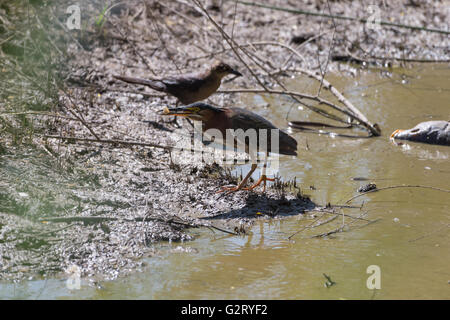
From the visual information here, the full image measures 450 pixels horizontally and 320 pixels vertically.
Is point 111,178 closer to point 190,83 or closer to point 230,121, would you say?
point 230,121

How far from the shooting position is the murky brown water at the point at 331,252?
12.3ft

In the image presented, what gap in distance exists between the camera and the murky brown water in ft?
12.3

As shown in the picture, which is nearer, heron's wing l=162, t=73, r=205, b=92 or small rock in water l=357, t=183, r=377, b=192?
small rock in water l=357, t=183, r=377, b=192

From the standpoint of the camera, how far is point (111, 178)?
17.7ft

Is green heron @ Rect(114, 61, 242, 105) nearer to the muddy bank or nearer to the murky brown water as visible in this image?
the muddy bank

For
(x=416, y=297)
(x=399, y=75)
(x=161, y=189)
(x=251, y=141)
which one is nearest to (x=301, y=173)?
(x=251, y=141)

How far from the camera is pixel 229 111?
546 cm

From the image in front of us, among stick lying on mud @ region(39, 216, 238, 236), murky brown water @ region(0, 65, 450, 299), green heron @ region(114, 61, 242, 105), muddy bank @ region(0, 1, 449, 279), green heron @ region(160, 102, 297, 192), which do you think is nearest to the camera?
murky brown water @ region(0, 65, 450, 299)

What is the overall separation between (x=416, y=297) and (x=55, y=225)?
2.68 metres

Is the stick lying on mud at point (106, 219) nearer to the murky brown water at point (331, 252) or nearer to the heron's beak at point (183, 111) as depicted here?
the murky brown water at point (331, 252)

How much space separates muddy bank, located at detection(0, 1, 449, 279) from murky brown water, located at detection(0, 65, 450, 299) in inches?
9.0

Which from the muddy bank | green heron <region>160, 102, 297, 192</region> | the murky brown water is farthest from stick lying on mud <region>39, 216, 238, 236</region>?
green heron <region>160, 102, 297, 192</region>

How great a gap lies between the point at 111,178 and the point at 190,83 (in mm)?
2269
